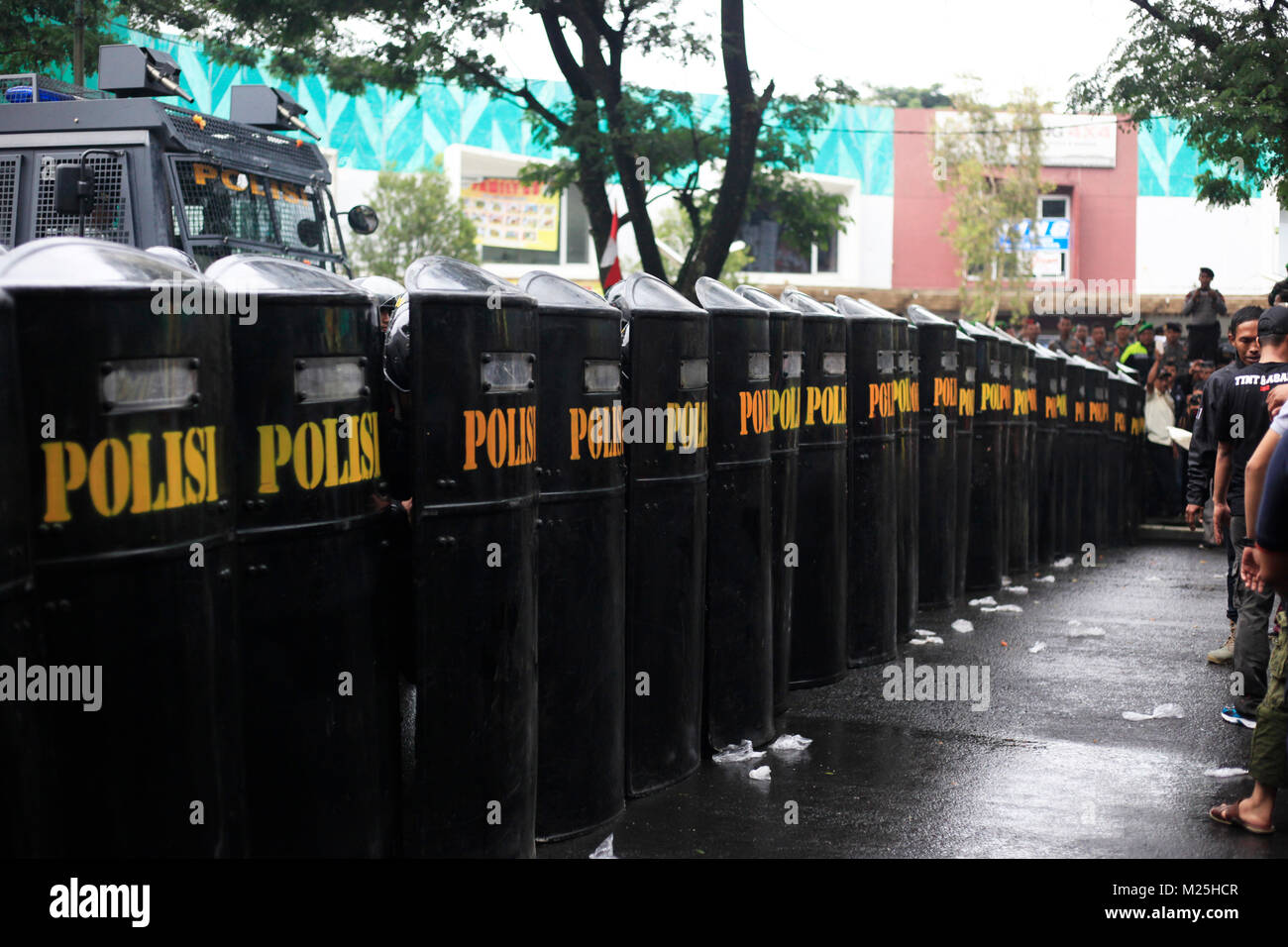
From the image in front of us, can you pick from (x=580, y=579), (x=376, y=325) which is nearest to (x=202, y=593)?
(x=376, y=325)

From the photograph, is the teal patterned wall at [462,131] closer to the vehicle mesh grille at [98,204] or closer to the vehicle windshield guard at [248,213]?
the vehicle windshield guard at [248,213]

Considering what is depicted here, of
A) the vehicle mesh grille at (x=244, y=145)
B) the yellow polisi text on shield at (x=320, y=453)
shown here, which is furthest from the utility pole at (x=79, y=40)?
the yellow polisi text on shield at (x=320, y=453)

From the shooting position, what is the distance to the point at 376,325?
4008mm

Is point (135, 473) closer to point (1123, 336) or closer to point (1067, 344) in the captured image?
point (1067, 344)

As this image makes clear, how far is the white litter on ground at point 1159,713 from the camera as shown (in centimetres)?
669

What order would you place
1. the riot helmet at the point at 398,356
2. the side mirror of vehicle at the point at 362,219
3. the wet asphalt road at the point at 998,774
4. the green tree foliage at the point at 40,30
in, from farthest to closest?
1. the green tree foliage at the point at 40,30
2. the side mirror of vehicle at the point at 362,219
3. the wet asphalt road at the point at 998,774
4. the riot helmet at the point at 398,356

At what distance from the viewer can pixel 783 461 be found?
20.8 feet

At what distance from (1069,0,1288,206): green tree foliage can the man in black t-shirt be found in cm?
811

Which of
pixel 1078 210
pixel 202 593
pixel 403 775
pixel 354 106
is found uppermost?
pixel 354 106

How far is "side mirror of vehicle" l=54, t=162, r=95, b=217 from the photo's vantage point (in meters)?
9.45

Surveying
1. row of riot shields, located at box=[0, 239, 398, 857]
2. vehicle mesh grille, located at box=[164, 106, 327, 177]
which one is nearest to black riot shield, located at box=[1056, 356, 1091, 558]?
vehicle mesh grille, located at box=[164, 106, 327, 177]

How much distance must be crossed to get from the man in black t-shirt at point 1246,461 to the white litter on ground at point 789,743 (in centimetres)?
219

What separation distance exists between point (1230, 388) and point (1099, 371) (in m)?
7.38
